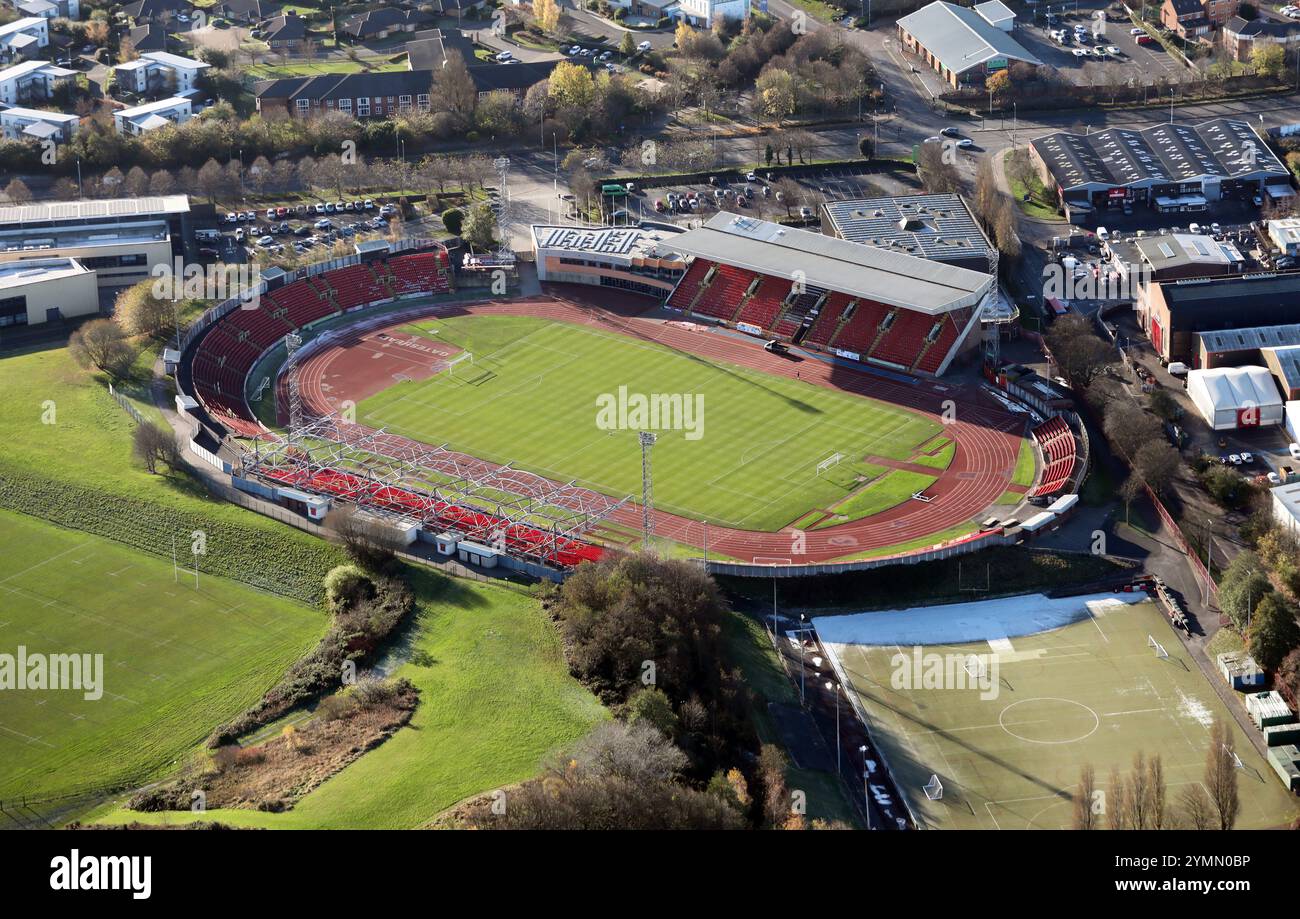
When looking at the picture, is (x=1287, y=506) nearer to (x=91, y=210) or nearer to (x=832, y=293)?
(x=832, y=293)

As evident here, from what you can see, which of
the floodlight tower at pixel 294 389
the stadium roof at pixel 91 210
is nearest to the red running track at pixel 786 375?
the floodlight tower at pixel 294 389

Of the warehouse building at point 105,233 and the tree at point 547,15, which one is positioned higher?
the tree at point 547,15

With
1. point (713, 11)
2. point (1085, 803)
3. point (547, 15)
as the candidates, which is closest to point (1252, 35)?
point (713, 11)

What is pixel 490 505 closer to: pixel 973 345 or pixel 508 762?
pixel 508 762

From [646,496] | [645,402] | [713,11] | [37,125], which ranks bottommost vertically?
[645,402]

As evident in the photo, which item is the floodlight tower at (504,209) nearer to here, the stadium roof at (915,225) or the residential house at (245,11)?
the stadium roof at (915,225)

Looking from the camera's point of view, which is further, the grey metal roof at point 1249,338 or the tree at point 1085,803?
the grey metal roof at point 1249,338

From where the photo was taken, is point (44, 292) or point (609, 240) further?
point (609, 240)

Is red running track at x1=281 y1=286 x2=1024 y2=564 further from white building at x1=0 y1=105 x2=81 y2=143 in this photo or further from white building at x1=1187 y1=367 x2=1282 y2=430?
white building at x1=0 y1=105 x2=81 y2=143
